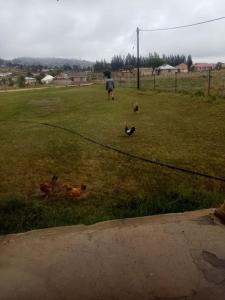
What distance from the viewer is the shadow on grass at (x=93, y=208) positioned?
16.8 ft

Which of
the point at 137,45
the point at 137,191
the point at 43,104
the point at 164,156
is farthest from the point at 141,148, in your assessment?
the point at 137,45

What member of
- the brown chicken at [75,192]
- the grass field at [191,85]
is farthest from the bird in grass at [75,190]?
the grass field at [191,85]

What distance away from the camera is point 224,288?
334 centimetres

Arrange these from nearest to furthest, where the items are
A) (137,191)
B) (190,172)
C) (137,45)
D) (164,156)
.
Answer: (137,191)
(190,172)
(164,156)
(137,45)

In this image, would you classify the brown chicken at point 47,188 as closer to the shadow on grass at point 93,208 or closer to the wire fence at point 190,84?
the shadow on grass at point 93,208

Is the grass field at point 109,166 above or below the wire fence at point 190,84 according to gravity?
above

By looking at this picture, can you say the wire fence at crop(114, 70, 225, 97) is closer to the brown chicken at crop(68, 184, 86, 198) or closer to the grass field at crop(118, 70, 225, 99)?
the grass field at crop(118, 70, 225, 99)

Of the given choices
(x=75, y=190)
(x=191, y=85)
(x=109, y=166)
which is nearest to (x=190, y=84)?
(x=191, y=85)

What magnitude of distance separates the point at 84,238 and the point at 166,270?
1.03 meters

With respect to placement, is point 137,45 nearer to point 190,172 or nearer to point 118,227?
point 190,172

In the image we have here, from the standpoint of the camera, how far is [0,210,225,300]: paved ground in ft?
10.9

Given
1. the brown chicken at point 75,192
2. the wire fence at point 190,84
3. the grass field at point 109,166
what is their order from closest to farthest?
1. the grass field at point 109,166
2. the brown chicken at point 75,192
3. the wire fence at point 190,84

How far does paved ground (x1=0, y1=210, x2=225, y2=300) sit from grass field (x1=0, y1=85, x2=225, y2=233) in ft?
2.70

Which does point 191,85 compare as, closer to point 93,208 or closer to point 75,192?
point 75,192
